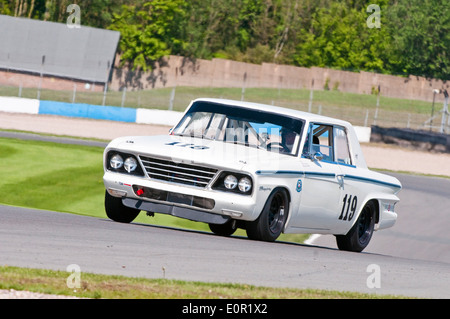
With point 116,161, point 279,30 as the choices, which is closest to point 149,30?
point 279,30

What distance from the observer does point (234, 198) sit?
9750 mm

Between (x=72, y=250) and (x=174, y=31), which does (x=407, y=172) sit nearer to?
(x=72, y=250)

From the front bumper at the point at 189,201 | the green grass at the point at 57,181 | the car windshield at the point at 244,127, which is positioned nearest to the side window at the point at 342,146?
the car windshield at the point at 244,127

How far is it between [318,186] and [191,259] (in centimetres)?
309

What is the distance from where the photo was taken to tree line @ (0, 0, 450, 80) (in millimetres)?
78750

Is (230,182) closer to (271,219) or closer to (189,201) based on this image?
(189,201)

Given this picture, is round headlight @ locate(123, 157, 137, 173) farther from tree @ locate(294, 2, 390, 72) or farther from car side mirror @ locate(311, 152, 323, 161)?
tree @ locate(294, 2, 390, 72)

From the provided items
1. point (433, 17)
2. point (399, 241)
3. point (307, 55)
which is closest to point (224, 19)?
point (307, 55)

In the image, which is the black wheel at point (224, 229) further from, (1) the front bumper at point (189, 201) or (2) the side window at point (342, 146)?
(1) the front bumper at point (189, 201)

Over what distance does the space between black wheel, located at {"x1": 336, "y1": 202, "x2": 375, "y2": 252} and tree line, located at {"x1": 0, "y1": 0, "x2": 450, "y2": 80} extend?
2565 inches

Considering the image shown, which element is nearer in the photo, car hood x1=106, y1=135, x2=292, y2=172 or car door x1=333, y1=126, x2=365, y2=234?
car hood x1=106, y1=135, x2=292, y2=172

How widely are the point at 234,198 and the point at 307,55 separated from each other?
284 feet

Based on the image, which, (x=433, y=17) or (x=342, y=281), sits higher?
(x=433, y=17)

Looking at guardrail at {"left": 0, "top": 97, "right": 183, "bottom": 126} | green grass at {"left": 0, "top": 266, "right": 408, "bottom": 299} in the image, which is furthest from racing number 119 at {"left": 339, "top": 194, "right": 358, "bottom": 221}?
guardrail at {"left": 0, "top": 97, "right": 183, "bottom": 126}
